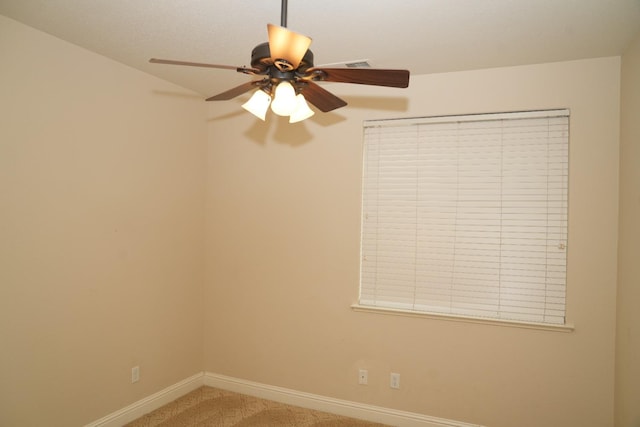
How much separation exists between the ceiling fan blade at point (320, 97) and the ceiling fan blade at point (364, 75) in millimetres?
84

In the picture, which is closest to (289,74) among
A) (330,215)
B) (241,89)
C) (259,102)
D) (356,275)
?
(259,102)

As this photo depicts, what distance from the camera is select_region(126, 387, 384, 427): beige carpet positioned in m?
3.02

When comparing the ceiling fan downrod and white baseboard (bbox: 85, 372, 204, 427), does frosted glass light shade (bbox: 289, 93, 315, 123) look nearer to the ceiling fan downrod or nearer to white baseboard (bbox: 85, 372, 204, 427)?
the ceiling fan downrod

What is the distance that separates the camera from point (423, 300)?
3.03m

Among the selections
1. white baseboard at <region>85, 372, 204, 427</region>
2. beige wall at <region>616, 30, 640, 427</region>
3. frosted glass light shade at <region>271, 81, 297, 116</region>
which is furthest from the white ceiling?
white baseboard at <region>85, 372, 204, 427</region>

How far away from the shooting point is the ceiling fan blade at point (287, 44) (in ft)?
4.30

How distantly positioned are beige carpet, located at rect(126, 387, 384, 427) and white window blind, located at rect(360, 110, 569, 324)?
1.00 meters

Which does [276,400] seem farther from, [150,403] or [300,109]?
[300,109]

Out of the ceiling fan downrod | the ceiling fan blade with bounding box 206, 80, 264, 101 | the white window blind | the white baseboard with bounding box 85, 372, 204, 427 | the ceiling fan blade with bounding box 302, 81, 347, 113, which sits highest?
the ceiling fan downrod

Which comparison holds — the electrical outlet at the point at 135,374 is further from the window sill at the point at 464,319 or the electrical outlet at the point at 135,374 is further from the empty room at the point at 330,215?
the window sill at the point at 464,319

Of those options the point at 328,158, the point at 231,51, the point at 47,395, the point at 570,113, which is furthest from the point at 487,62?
the point at 47,395

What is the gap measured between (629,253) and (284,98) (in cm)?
225

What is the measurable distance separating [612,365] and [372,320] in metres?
1.58

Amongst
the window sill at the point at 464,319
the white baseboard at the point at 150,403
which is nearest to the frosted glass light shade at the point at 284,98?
the window sill at the point at 464,319
